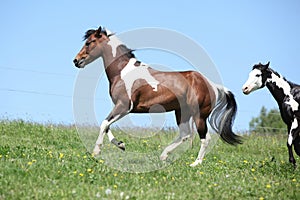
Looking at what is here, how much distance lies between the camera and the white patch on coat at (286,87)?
996 centimetres

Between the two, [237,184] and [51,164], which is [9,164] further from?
[237,184]

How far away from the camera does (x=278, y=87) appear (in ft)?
33.6

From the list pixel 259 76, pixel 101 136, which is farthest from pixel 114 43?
pixel 259 76

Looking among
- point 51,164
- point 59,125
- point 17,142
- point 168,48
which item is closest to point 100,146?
point 51,164

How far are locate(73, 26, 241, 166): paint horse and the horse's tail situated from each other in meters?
0.20

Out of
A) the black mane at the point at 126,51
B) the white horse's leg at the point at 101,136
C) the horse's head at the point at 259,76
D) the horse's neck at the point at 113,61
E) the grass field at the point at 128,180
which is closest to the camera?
the grass field at the point at 128,180

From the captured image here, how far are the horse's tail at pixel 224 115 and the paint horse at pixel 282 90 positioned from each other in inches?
17.7

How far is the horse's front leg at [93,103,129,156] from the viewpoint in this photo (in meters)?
9.01

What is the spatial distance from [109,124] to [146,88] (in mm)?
1094

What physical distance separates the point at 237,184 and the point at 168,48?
373cm

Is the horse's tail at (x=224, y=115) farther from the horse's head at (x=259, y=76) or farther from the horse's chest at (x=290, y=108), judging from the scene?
the horse's chest at (x=290, y=108)

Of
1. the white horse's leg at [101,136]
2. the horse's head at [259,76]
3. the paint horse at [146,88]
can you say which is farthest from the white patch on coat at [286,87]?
the white horse's leg at [101,136]

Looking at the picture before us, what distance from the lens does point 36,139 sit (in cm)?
1239

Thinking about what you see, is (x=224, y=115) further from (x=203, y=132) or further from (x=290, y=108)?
(x=290, y=108)
